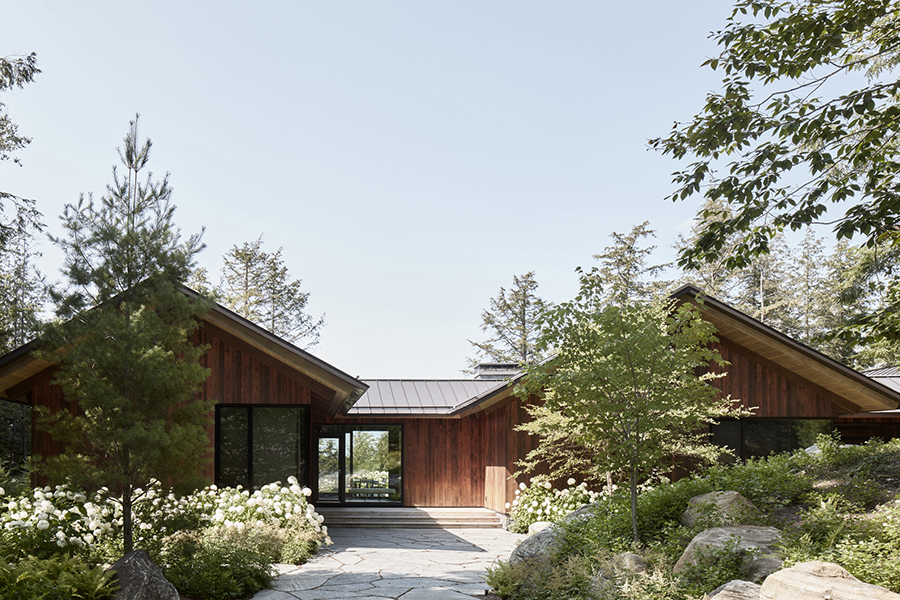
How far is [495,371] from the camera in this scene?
20.3 m

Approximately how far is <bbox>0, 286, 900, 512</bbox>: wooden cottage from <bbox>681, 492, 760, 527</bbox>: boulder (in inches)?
217

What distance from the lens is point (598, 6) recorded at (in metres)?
9.80

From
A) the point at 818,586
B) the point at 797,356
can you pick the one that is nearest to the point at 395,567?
the point at 818,586

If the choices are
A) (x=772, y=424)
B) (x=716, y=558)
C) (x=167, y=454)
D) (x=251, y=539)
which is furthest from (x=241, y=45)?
(x=772, y=424)

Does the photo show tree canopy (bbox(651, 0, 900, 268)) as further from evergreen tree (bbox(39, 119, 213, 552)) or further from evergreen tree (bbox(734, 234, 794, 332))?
evergreen tree (bbox(734, 234, 794, 332))

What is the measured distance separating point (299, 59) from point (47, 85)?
6144 millimetres

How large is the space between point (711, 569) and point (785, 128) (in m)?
4.59

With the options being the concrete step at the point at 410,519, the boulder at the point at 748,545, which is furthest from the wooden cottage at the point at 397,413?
the boulder at the point at 748,545

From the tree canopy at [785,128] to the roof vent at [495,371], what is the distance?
12.5 m

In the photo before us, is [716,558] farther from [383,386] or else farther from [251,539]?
[383,386]

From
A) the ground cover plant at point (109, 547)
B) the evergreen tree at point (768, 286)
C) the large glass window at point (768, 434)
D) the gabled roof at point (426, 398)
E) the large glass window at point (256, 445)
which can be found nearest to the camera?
the ground cover plant at point (109, 547)

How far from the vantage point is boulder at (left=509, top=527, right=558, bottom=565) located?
7.69 meters

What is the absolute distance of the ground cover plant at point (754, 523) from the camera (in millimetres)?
5547

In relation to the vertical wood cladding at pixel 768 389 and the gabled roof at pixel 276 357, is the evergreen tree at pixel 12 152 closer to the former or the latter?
the gabled roof at pixel 276 357
